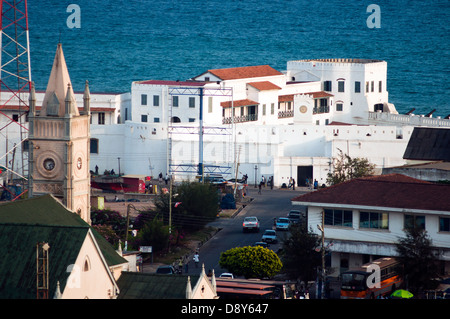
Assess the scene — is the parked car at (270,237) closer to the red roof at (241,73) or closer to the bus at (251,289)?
the bus at (251,289)

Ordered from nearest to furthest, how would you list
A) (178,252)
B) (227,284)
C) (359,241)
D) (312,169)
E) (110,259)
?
(110,259), (227,284), (359,241), (178,252), (312,169)

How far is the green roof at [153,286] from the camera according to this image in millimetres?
51469

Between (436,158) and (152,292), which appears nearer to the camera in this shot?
(152,292)

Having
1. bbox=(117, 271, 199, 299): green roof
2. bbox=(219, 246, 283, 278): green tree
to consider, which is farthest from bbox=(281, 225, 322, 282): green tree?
bbox=(117, 271, 199, 299): green roof

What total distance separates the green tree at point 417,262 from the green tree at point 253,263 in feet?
20.6

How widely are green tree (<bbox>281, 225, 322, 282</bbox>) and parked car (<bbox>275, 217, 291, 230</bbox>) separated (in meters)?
12.9

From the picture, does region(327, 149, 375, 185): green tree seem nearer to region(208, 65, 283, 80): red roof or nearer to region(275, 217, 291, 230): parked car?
region(275, 217, 291, 230): parked car

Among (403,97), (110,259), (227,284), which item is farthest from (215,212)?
(403,97)

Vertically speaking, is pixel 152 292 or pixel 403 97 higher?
pixel 403 97

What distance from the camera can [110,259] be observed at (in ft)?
183

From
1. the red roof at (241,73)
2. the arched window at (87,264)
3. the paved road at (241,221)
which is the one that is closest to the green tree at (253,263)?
the paved road at (241,221)

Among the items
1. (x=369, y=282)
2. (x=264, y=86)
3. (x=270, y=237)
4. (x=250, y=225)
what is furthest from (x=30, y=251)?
(x=264, y=86)

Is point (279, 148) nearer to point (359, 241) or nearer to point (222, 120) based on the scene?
point (222, 120)

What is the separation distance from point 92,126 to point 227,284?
153ft
